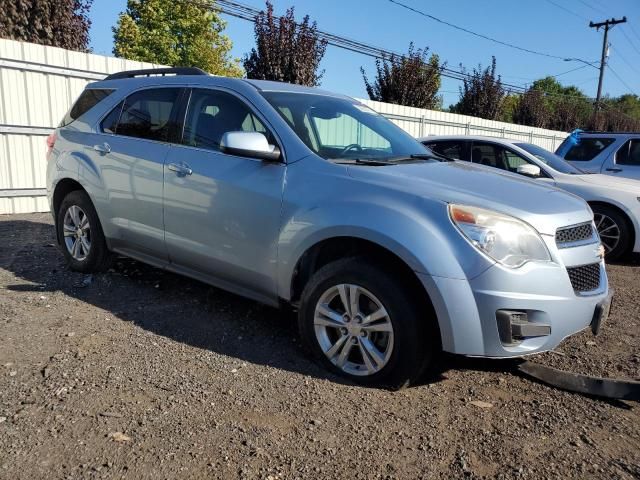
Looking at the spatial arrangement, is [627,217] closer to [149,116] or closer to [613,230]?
[613,230]

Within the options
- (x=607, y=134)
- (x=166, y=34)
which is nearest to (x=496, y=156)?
(x=607, y=134)

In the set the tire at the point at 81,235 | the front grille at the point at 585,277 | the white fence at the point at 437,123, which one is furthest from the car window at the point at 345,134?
the white fence at the point at 437,123

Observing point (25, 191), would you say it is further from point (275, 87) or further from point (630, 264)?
point (630, 264)

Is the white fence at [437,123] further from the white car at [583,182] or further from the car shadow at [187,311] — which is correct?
the car shadow at [187,311]

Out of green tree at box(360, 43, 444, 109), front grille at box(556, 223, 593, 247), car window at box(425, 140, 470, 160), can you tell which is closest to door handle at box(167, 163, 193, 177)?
front grille at box(556, 223, 593, 247)

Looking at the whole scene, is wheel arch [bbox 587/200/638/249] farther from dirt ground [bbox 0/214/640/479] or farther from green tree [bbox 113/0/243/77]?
green tree [bbox 113/0/243/77]

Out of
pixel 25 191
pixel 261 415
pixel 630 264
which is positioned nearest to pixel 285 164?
pixel 261 415

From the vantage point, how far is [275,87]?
4090mm

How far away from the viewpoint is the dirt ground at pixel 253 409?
2459mm

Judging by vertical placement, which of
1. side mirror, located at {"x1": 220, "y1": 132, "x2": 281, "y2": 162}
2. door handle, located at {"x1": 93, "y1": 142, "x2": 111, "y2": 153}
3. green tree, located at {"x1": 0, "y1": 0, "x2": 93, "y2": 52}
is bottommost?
door handle, located at {"x1": 93, "y1": 142, "x2": 111, "y2": 153}

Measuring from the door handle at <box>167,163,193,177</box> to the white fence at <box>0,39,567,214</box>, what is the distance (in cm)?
532

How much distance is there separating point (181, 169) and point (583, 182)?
18.0 ft

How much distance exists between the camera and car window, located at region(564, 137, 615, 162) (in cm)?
967

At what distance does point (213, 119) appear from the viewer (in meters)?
4.07
